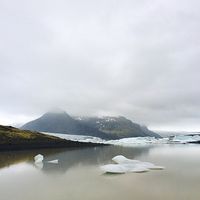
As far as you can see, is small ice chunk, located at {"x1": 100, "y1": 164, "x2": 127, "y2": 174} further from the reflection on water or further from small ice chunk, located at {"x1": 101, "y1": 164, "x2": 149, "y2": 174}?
the reflection on water

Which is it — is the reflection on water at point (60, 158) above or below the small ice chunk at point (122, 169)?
above

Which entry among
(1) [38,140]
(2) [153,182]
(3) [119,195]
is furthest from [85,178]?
(1) [38,140]

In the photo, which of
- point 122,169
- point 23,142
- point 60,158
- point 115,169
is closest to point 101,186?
point 115,169

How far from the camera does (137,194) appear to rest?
14898 mm

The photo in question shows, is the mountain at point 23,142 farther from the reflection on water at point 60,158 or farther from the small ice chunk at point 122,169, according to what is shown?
the small ice chunk at point 122,169

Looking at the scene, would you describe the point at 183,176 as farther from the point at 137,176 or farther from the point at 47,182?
the point at 47,182

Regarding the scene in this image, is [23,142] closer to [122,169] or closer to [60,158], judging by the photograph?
[60,158]

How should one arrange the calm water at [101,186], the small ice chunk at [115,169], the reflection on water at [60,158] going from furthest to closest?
the reflection on water at [60,158], the small ice chunk at [115,169], the calm water at [101,186]

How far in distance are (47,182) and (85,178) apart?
9.44ft

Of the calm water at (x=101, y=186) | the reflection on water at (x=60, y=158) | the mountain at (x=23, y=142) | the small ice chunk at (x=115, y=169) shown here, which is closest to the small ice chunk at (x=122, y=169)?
the small ice chunk at (x=115, y=169)

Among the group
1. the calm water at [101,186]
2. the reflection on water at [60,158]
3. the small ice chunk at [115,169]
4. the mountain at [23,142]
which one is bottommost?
the calm water at [101,186]

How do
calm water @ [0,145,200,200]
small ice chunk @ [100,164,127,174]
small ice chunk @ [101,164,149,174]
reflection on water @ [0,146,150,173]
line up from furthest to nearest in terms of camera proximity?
1. reflection on water @ [0,146,150,173]
2. small ice chunk @ [101,164,149,174]
3. small ice chunk @ [100,164,127,174]
4. calm water @ [0,145,200,200]

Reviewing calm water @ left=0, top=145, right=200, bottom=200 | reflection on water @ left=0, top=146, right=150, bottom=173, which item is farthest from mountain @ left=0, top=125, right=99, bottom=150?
calm water @ left=0, top=145, right=200, bottom=200

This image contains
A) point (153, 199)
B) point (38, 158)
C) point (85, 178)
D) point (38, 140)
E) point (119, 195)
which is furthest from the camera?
point (38, 140)
